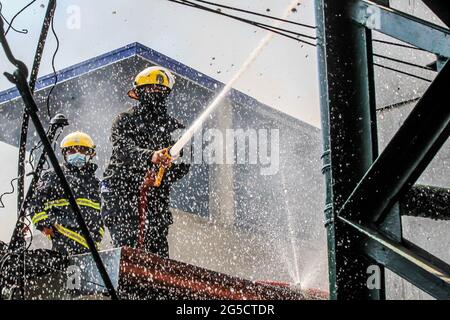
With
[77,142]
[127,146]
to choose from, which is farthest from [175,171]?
[77,142]

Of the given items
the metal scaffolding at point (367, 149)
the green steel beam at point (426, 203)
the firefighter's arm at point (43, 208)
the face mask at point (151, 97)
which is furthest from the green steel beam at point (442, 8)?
the firefighter's arm at point (43, 208)

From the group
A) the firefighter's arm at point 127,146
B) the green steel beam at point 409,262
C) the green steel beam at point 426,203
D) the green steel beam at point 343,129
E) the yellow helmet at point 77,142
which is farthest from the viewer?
the yellow helmet at point 77,142

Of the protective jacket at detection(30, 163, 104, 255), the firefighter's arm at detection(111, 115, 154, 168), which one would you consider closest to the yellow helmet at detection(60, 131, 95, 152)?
the protective jacket at detection(30, 163, 104, 255)

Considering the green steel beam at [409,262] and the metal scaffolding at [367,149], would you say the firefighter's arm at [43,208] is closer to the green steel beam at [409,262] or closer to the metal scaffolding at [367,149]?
the metal scaffolding at [367,149]

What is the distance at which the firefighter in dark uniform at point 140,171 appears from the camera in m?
5.90

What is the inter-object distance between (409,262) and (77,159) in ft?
18.7

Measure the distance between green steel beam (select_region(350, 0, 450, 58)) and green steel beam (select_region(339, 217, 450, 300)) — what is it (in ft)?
2.24

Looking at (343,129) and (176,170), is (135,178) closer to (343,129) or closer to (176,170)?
(176,170)

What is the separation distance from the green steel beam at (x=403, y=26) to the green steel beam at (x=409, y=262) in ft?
2.24

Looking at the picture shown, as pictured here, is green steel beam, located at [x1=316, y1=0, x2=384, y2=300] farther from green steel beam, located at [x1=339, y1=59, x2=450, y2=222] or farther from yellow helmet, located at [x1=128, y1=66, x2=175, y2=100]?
yellow helmet, located at [x1=128, y1=66, x2=175, y2=100]

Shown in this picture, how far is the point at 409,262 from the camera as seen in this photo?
2.06m

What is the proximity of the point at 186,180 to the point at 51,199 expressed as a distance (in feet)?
17.9
